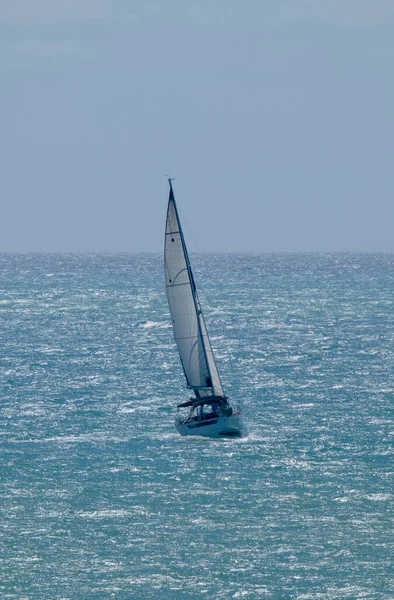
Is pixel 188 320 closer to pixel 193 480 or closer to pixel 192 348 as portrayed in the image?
pixel 192 348

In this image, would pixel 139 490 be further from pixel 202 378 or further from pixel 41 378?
pixel 41 378

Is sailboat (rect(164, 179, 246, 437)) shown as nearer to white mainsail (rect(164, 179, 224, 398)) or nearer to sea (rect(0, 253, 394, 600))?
white mainsail (rect(164, 179, 224, 398))

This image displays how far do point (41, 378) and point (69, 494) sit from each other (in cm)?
3946

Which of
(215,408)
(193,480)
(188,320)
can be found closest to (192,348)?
(188,320)

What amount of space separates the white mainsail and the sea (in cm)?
384

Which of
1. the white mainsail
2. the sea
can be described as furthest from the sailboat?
the sea

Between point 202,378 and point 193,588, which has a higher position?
point 202,378

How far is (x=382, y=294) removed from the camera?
194 m

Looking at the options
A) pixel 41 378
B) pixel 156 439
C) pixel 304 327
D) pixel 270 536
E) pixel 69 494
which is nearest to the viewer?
pixel 270 536

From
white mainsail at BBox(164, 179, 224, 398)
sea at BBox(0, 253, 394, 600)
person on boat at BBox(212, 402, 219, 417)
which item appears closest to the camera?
sea at BBox(0, 253, 394, 600)

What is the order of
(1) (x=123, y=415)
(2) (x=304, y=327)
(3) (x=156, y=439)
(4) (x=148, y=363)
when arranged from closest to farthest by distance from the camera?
(3) (x=156, y=439), (1) (x=123, y=415), (4) (x=148, y=363), (2) (x=304, y=327)

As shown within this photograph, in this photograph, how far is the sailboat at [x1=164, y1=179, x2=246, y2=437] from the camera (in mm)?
Answer: 66688

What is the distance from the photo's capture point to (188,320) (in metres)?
69.2

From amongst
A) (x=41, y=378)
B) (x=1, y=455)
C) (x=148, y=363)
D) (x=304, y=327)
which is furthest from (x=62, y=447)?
(x=304, y=327)
